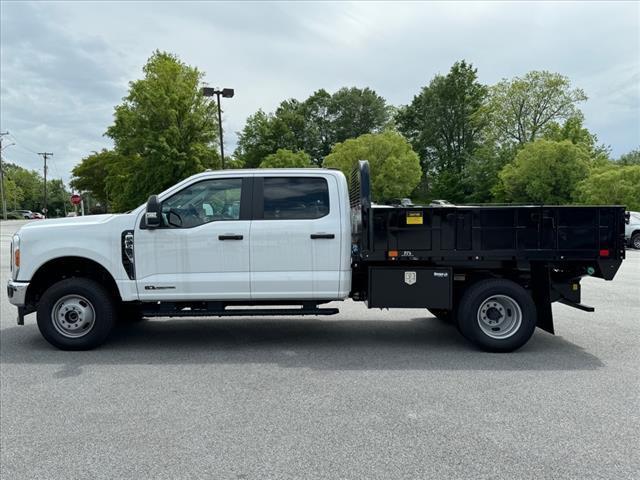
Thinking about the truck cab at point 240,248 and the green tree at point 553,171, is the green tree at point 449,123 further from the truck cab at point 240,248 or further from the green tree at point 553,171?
the truck cab at point 240,248

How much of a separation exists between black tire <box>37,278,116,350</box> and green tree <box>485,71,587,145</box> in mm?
48319

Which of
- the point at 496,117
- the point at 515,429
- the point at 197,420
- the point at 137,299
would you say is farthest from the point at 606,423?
the point at 496,117

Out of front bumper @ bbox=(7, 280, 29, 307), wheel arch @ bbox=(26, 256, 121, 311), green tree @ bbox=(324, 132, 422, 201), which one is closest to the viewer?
front bumper @ bbox=(7, 280, 29, 307)

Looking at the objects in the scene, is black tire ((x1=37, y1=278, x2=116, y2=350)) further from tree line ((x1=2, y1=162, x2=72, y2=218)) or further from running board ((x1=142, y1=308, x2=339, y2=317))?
tree line ((x1=2, y1=162, x2=72, y2=218))

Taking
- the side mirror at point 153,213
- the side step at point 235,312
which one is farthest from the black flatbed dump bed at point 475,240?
the side mirror at point 153,213

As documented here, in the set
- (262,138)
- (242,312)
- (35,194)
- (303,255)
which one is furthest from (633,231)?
(35,194)

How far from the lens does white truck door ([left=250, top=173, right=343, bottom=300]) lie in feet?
19.9

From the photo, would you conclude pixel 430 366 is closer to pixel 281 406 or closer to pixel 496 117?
pixel 281 406

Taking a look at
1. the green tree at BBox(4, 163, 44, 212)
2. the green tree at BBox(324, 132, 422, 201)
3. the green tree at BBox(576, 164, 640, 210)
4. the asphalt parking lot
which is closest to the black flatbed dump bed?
the asphalt parking lot

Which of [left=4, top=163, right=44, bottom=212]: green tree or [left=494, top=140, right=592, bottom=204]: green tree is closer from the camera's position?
[left=494, top=140, right=592, bottom=204]: green tree

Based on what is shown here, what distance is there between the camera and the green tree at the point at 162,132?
129 feet

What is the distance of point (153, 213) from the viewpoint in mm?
5914

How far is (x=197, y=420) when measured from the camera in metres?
4.09

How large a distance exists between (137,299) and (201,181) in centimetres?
162
